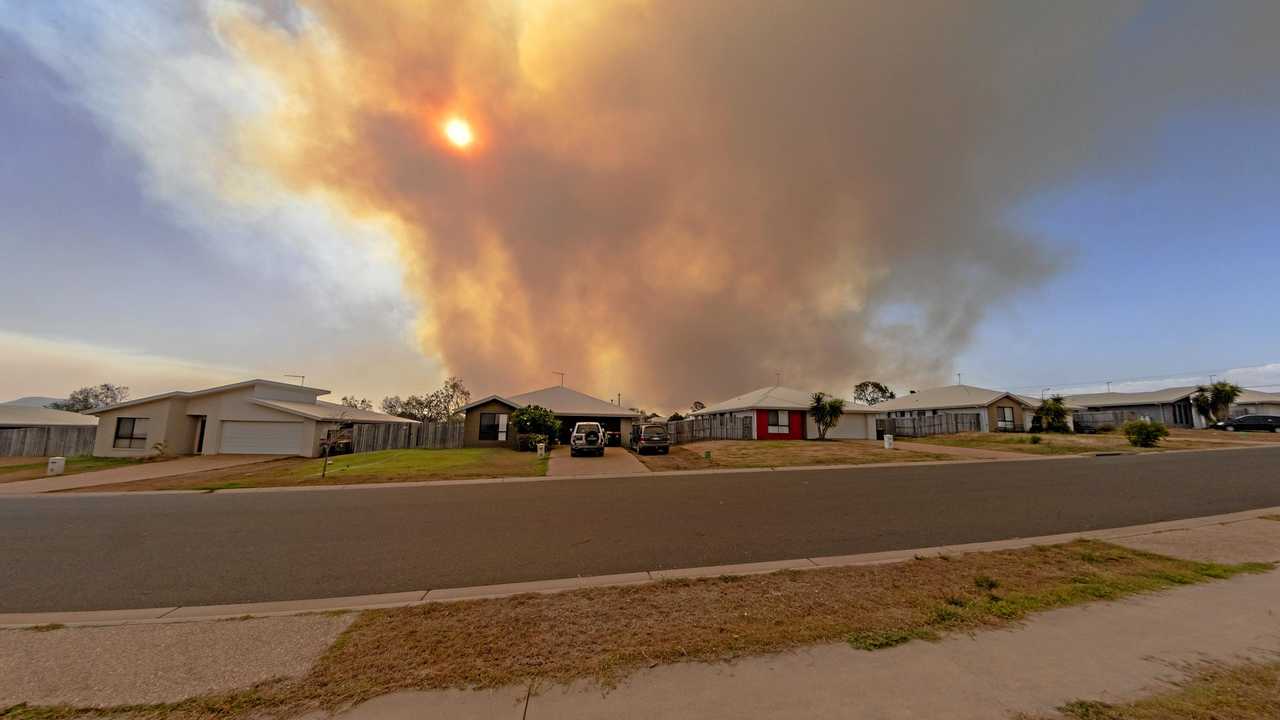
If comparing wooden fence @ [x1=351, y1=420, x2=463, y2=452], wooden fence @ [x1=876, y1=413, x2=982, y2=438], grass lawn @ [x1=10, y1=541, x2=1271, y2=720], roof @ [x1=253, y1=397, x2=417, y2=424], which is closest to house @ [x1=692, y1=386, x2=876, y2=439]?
wooden fence @ [x1=876, y1=413, x2=982, y2=438]

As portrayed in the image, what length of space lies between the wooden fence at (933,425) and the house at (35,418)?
65029mm

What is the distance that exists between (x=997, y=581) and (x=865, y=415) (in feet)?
132

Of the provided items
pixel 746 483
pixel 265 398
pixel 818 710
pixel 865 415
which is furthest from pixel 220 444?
pixel 865 415

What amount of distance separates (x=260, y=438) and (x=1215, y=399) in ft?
259

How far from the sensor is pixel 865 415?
42.5 metres

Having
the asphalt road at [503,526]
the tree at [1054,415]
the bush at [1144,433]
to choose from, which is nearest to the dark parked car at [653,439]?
the asphalt road at [503,526]

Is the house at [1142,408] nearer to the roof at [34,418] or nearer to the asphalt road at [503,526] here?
the asphalt road at [503,526]

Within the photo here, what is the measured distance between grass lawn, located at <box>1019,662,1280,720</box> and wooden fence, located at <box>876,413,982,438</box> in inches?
1764

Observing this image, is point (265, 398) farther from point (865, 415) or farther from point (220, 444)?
point (865, 415)

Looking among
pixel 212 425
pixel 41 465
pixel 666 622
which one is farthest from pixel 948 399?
pixel 41 465

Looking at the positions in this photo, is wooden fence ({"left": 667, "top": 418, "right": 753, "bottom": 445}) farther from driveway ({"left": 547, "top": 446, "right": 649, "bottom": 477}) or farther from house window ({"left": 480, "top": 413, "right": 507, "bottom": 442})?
driveway ({"left": 547, "top": 446, "right": 649, "bottom": 477})

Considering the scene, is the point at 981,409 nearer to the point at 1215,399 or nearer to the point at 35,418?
the point at 1215,399

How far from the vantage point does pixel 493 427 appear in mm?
34531

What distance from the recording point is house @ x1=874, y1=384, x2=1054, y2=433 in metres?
44.5
